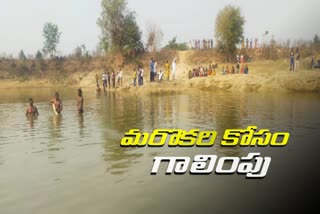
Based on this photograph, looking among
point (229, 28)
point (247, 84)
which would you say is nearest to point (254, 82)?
point (247, 84)

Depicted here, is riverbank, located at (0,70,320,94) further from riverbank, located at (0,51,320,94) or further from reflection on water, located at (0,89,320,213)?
reflection on water, located at (0,89,320,213)

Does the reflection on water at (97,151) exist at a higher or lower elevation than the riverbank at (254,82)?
lower

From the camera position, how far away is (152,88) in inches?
1095

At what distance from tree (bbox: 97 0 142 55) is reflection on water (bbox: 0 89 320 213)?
30.7 metres

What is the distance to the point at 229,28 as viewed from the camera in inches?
1623

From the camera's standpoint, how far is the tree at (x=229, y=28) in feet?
135

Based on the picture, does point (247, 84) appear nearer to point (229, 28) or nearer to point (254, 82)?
point (254, 82)

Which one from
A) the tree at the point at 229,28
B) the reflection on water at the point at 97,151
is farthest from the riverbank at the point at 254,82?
the reflection on water at the point at 97,151

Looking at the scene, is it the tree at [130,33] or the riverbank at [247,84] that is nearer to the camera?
the riverbank at [247,84]

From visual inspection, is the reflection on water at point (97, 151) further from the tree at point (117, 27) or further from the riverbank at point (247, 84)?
the tree at point (117, 27)

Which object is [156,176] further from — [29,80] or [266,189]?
[29,80]

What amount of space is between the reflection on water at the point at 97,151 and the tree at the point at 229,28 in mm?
25856

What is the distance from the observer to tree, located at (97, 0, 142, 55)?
149 feet

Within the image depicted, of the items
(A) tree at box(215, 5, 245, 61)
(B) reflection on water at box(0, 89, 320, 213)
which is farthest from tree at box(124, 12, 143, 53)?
(B) reflection on water at box(0, 89, 320, 213)
